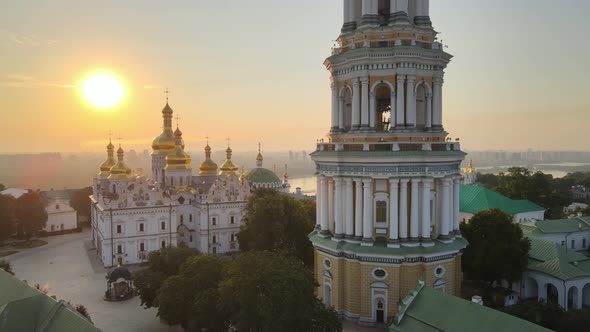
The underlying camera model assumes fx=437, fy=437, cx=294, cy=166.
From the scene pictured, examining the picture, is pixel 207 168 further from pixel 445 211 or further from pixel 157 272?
pixel 445 211

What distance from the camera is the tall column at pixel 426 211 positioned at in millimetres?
18438

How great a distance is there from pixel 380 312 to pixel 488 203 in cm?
2593

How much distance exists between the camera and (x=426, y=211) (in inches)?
731

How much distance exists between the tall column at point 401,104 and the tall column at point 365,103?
50.9 inches

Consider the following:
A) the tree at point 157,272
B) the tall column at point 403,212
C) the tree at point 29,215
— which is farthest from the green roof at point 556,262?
the tree at point 29,215

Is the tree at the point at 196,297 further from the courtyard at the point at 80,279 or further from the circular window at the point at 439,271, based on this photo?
the circular window at the point at 439,271

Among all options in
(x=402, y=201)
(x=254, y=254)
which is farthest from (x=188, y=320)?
(x=402, y=201)

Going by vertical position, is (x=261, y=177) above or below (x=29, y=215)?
above

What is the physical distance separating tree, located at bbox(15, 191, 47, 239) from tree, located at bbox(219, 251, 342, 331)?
128 feet

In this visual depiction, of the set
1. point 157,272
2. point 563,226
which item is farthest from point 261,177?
point 563,226

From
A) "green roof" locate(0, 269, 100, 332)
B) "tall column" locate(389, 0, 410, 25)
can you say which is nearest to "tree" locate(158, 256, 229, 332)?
"green roof" locate(0, 269, 100, 332)

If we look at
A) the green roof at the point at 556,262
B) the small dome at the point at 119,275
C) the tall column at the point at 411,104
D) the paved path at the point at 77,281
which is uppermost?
the tall column at the point at 411,104

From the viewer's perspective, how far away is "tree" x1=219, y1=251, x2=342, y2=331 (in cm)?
1405

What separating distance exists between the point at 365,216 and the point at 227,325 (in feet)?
23.4
